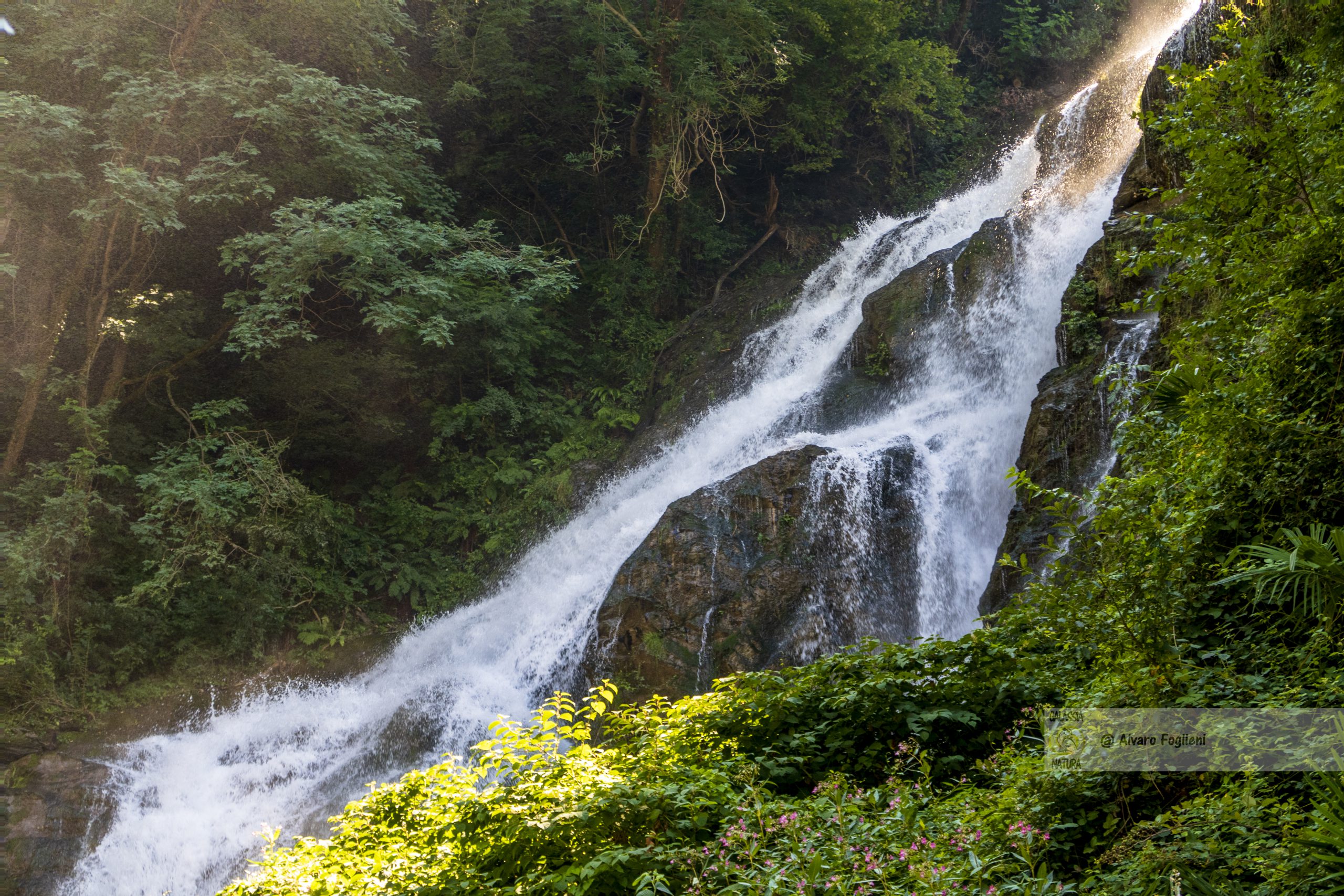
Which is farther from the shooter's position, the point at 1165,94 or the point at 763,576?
the point at 763,576

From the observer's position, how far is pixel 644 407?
14.8 meters

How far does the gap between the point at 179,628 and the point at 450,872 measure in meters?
9.66

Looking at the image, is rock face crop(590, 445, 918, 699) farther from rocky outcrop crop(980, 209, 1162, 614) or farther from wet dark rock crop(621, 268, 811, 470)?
wet dark rock crop(621, 268, 811, 470)

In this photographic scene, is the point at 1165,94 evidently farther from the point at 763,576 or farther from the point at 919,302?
the point at 763,576

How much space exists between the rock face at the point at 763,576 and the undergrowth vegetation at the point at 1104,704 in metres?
4.14

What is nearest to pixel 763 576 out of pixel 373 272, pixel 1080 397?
pixel 1080 397

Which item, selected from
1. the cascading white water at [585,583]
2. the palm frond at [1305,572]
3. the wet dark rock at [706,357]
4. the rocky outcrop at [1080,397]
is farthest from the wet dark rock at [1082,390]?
the wet dark rock at [706,357]

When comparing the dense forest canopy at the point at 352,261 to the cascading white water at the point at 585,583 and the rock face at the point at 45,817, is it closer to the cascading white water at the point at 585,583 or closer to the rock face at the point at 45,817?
the rock face at the point at 45,817

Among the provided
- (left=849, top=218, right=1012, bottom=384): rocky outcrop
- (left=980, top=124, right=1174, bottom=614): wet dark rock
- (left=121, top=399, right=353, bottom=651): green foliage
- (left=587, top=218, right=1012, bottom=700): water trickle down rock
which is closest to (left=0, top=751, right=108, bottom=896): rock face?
(left=121, top=399, right=353, bottom=651): green foliage

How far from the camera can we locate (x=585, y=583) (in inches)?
427

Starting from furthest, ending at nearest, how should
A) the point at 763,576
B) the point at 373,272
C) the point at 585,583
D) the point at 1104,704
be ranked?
1. the point at 373,272
2. the point at 585,583
3. the point at 763,576
4. the point at 1104,704

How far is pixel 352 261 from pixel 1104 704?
469 inches

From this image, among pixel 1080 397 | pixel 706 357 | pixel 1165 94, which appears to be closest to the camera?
pixel 1080 397

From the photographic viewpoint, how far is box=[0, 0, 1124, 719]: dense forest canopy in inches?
405
